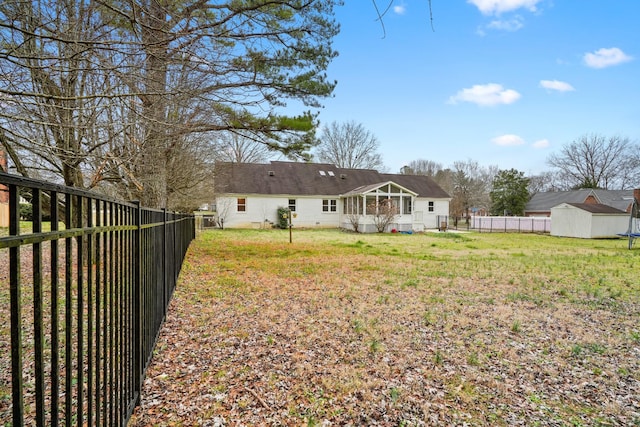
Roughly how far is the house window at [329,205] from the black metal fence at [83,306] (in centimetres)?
2115

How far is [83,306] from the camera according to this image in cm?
188

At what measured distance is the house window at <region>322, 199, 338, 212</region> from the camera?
25.2m

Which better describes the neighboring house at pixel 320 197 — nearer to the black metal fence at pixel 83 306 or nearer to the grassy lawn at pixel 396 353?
the grassy lawn at pixel 396 353

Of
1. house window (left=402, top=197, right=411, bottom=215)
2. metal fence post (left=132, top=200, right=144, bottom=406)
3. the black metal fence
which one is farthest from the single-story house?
metal fence post (left=132, top=200, right=144, bottom=406)

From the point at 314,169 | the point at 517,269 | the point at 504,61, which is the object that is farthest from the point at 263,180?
the point at 517,269

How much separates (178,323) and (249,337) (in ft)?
3.67

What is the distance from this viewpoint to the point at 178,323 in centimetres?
442

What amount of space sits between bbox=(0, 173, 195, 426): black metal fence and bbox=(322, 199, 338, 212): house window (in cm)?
2115

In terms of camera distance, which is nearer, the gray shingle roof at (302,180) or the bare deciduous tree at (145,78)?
the bare deciduous tree at (145,78)

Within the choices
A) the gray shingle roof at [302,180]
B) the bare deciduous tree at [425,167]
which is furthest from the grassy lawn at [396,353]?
the bare deciduous tree at [425,167]

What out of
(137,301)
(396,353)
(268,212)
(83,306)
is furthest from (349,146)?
(83,306)

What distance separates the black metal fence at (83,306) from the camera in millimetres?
934

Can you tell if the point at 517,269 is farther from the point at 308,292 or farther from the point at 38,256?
the point at 38,256

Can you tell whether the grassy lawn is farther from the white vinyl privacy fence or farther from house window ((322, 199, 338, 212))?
the white vinyl privacy fence
